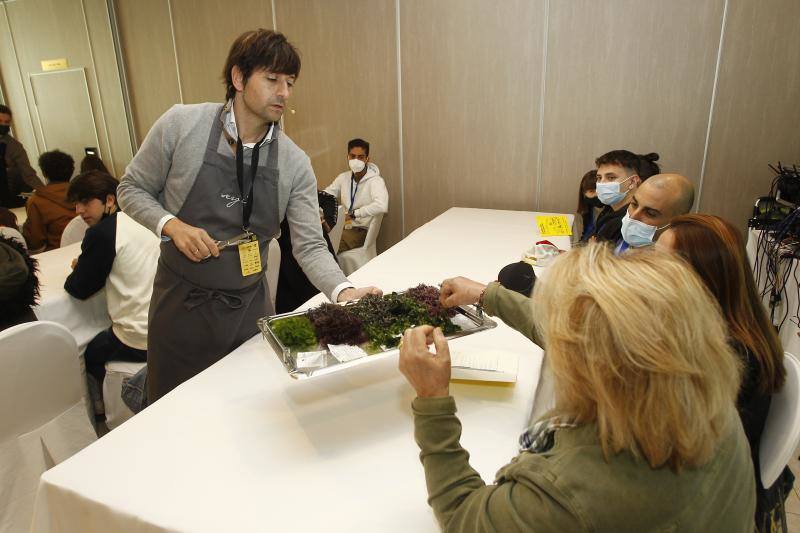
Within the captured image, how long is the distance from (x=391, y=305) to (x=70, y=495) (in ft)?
2.55

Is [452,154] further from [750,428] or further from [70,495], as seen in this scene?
[70,495]

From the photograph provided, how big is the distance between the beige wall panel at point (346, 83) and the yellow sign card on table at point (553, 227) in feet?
5.90

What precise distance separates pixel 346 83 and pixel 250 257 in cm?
328

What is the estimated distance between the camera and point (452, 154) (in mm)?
4320

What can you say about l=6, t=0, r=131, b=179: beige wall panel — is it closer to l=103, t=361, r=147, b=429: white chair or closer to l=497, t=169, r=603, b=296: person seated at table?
l=103, t=361, r=147, b=429: white chair

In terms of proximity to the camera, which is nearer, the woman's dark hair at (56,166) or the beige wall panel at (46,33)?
the woman's dark hair at (56,166)

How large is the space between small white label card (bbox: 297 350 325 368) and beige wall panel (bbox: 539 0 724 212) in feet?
10.9

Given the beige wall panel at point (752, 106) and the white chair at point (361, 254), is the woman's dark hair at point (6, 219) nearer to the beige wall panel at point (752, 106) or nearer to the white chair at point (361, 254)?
the white chair at point (361, 254)

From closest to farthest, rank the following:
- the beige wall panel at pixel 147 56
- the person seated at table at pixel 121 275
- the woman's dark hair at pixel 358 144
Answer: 1. the person seated at table at pixel 121 275
2. the woman's dark hair at pixel 358 144
3. the beige wall panel at pixel 147 56

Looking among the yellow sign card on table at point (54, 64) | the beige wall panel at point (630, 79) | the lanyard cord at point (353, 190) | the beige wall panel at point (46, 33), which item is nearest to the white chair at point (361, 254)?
the lanyard cord at point (353, 190)

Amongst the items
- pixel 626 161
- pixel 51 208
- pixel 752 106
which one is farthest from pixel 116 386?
pixel 752 106

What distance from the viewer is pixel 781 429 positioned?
1017mm

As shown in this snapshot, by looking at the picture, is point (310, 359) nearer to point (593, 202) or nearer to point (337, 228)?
point (337, 228)

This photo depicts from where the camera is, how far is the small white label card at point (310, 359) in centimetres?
108
